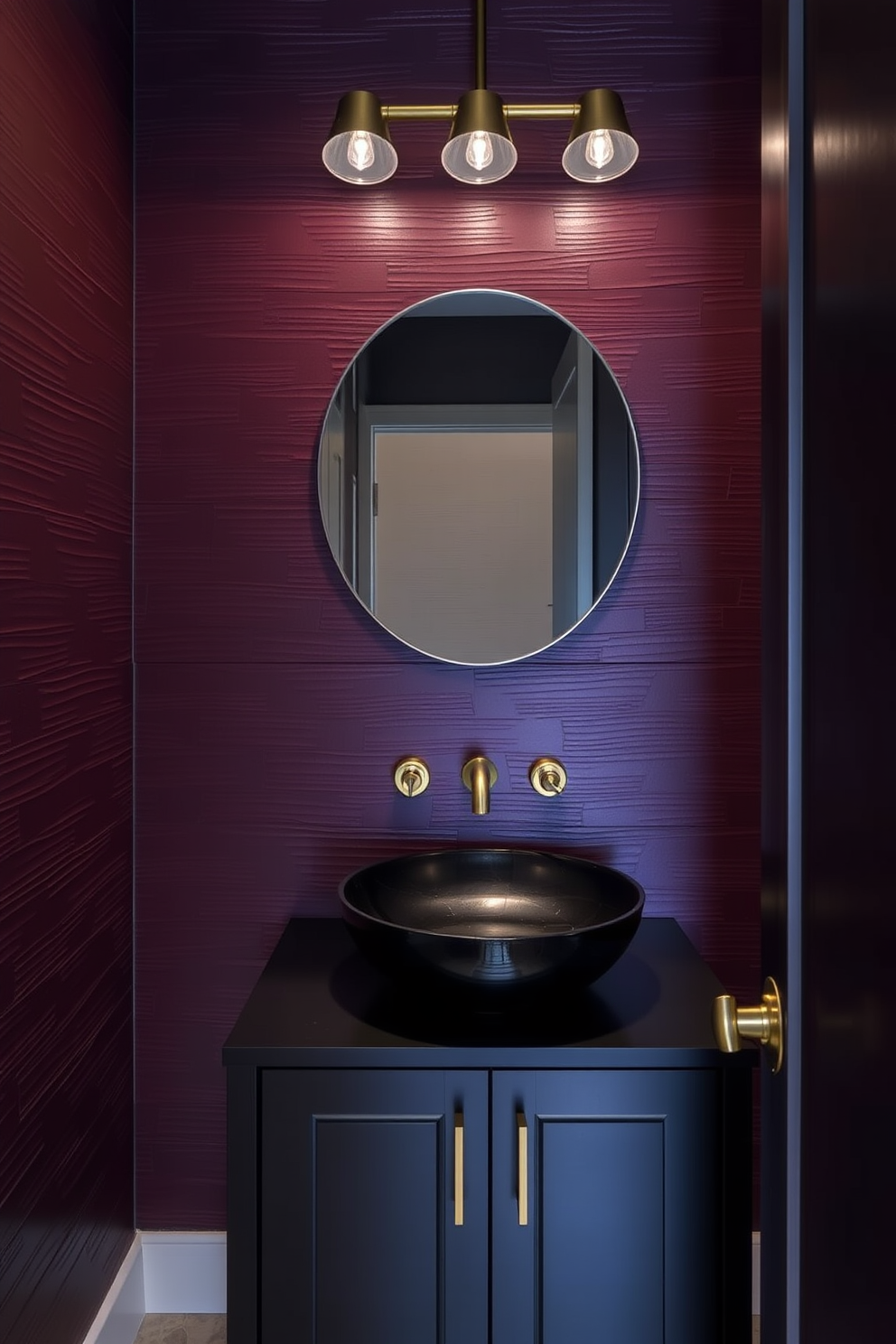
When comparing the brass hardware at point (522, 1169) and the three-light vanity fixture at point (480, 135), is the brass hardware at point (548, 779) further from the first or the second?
the three-light vanity fixture at point (480, 135)

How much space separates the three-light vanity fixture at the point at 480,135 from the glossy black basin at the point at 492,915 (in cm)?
118

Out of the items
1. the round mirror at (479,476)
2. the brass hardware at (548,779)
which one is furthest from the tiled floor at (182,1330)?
the round mirror at (479,476)

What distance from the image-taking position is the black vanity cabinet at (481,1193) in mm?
1286

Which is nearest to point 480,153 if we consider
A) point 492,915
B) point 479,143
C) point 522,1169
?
point 479,143

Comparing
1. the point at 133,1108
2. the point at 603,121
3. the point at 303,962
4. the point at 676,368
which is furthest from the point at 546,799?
the point at 603,121

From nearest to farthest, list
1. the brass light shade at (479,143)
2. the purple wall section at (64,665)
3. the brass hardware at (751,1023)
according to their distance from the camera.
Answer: the brass hardware at (751,1023) < the purple wall section at (64,665) < the brass light shade at (479,143)

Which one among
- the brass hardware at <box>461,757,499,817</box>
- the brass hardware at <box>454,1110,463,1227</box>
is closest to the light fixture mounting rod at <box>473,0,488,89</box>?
the brass hardware at <box>461,757,499,817</box>

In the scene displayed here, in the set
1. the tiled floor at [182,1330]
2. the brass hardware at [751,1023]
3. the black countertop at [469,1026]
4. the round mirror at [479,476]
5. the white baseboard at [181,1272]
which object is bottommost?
the tiled floor at [182,1330]

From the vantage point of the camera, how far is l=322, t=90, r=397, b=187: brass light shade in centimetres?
155

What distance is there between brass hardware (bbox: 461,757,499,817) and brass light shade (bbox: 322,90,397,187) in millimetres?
1030

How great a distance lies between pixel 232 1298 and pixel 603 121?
6.03 ft

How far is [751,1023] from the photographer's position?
2.75ft

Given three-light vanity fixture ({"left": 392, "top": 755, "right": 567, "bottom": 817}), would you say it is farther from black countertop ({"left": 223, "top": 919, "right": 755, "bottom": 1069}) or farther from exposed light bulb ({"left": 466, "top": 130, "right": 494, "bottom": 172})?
exposed light bulb ({"left": 466, "top": 130, "right": 494, "bottom": 172})


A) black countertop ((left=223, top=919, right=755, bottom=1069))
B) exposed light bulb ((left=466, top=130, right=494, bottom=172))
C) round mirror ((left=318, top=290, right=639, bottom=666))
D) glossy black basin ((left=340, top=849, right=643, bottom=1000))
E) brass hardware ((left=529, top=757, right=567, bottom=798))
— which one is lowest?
black countertop ((left=223, top=919, right=755, bottom=1069))
